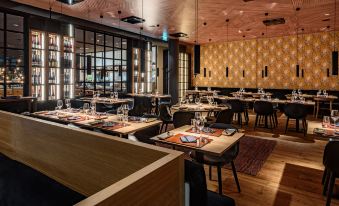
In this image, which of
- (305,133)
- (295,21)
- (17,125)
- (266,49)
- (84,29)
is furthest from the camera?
(266,49)

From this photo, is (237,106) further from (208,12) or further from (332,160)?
(332,160)

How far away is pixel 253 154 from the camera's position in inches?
183

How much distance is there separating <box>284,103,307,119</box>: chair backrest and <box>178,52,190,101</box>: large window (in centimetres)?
826

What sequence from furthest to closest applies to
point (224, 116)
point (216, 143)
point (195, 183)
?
1. point (224, 116)
2. point (216, 143)
3. point (195, 183)

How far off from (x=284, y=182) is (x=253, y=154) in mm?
1221

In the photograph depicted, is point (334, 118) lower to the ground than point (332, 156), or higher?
higher

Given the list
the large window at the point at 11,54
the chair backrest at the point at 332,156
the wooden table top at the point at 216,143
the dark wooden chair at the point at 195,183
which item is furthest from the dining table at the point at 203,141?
the large window at the point at 11,54

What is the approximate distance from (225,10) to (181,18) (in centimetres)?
150

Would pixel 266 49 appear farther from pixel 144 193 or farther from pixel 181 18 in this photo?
pixel 144 193

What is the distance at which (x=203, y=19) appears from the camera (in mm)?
7910

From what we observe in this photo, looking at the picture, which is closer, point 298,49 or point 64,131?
point 64,131

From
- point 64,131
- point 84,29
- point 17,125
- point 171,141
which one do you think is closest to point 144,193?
point 64,131

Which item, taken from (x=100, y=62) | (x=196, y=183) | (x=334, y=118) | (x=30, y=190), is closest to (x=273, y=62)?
(x=100, y=62)

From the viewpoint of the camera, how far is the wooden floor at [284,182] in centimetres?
293
